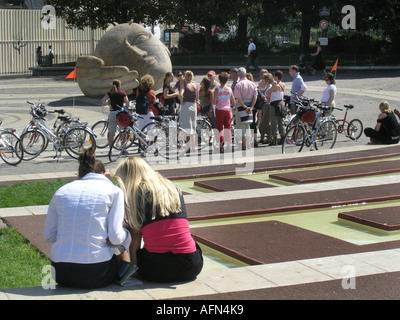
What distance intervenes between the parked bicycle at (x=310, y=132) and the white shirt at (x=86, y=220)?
929cm

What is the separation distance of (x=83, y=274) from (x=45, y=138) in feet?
30.4

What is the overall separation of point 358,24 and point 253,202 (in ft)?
98.1

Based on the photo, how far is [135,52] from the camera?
23.3 metres

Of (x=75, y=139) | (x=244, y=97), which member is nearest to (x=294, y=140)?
(x=244, y=97)

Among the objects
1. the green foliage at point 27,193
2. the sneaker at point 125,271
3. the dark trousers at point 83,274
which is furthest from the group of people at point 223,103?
the dark trousers at point 83,274

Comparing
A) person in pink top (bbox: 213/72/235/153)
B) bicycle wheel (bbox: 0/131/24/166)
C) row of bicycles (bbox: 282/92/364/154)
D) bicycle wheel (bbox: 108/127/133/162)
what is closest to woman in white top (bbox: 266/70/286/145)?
row of bicycles (bbox: 282/92/364/154)

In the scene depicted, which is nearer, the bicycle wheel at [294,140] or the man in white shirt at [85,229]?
the man in white shirt at [85,229]

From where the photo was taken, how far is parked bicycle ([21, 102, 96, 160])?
1430cm

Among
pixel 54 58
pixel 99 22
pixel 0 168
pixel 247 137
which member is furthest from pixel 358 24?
pixel 0 168

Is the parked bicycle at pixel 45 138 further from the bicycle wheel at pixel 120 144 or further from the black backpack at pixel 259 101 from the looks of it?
the black backpack at pixel 259 101

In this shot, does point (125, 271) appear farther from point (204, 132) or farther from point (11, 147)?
point (204, 132)

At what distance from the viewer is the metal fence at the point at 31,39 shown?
40.8 meters

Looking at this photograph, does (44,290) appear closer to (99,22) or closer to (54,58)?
(99,22)

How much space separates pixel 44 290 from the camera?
5547mm
